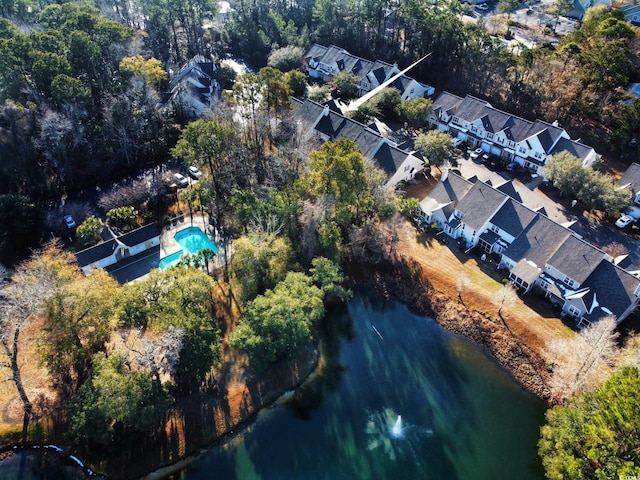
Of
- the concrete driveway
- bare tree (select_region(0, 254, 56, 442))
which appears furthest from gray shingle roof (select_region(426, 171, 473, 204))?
bare tree (select_region(0, 254, 56, 442))

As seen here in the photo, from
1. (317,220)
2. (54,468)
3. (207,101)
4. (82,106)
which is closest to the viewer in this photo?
(54,468)

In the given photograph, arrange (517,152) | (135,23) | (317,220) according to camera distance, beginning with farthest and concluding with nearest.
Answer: (135,23) → (517,152) → (317,220)

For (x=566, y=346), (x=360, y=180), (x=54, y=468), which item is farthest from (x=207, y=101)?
A: (x=566, y=346)

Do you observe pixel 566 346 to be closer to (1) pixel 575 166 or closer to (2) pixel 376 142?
(1) pixel 575 166

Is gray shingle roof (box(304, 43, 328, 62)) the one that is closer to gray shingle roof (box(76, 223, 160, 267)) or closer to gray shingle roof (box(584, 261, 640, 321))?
gray shingle roof (box(76, 223, 160, 267))

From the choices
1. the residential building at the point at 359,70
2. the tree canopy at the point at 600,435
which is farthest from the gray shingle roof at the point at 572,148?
the tree canopy at the point at 600,435

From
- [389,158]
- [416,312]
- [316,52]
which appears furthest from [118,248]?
[316,52]

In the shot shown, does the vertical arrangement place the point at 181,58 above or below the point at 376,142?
above
